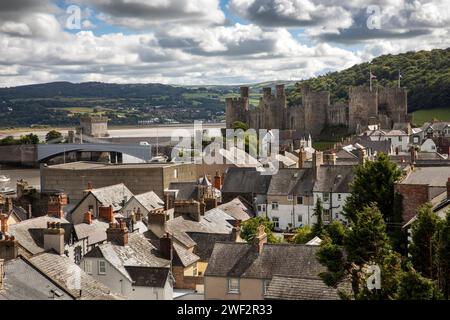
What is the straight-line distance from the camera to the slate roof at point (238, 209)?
32050 mm

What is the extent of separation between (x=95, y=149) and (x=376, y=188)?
5449 centimetres

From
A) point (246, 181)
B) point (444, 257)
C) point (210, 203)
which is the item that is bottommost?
point (210, 203)

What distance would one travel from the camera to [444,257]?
1337 cm

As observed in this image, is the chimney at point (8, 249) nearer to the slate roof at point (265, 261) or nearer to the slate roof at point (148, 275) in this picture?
the slate roof at point (148, 275)

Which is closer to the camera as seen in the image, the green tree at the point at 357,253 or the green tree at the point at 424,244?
the green tree at the point at 357,253

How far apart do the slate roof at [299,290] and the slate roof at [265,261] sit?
5.77ft

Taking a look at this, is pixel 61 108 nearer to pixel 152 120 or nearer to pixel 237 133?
pixel 152 120

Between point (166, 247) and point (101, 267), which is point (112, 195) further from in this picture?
point (101, 267)

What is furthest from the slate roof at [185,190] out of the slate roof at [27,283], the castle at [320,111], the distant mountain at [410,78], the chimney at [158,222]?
the distant mountain at [410,78]

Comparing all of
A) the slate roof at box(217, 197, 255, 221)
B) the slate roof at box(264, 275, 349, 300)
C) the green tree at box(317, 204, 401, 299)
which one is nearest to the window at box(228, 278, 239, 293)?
the slate roof at box(264, 275, 349, 300)

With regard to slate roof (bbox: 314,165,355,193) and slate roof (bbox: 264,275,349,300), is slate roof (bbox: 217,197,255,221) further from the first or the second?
slate roof (bbox: 264,275,349,300)

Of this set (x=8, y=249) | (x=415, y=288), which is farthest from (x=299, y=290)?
(x=8, y=249)

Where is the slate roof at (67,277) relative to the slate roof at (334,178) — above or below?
below

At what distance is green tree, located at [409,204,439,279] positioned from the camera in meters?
15.6
